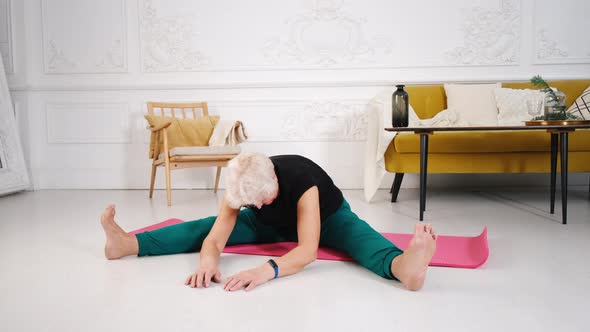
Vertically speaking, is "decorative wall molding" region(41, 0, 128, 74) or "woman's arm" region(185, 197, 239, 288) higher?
"decorative wall molding" region(41, 0, 128, 74)

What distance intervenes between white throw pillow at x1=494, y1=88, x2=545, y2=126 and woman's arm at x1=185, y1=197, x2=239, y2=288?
112 inches

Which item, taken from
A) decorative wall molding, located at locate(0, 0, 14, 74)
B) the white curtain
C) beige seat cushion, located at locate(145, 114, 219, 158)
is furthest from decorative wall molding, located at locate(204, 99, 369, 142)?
decorative wall molding, located at locate(0, 0, 14, 74)

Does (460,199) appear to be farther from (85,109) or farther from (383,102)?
(85,109)

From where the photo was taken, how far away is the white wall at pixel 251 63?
4.52 m

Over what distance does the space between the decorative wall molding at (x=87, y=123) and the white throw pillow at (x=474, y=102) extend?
293 cm

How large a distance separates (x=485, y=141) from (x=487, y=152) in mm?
90

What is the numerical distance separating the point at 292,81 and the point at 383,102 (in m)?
1.14

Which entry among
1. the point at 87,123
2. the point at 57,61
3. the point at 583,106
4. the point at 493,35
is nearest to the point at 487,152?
the point at 583,106

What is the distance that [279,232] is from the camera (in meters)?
2.18

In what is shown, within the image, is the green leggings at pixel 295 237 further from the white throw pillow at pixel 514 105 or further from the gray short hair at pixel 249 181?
the white throw pillow at pixel 514 105

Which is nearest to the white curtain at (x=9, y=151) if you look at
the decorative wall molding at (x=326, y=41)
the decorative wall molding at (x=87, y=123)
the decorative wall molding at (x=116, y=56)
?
the decorative wall molding at (x=87, y=123)

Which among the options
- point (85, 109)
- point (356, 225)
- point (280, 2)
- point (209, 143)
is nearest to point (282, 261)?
point (356, 225)

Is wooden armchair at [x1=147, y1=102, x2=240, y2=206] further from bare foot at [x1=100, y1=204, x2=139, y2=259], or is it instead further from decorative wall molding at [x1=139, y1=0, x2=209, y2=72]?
bare foot at [x1=100, y1=204, x2=139, y2=259]

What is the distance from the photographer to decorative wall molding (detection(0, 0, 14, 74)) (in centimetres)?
475
